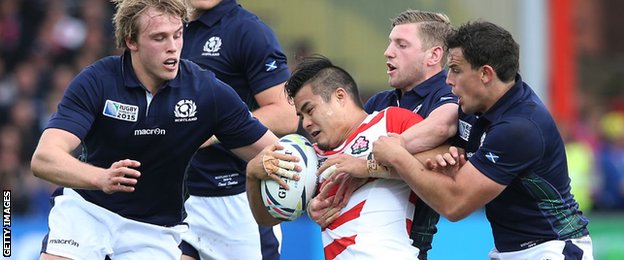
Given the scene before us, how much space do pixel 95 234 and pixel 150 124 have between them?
687 mm

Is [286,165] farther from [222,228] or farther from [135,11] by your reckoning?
[222,228]

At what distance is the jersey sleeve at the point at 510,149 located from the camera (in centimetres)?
589

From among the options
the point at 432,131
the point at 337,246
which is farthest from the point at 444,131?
the point at 337,246

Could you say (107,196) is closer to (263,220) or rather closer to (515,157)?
(263,220)

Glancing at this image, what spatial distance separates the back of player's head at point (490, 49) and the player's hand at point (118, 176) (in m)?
1.78

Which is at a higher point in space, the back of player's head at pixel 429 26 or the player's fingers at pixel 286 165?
the back of player's head at pixel 429 26

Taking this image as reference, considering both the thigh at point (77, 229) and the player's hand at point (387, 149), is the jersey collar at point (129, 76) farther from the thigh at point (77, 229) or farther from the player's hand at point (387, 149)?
the player's hand at point (387, 149)

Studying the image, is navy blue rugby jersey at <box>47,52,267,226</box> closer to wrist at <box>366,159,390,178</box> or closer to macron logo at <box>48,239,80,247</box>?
macron logo at <box>48,239,80,247</box>

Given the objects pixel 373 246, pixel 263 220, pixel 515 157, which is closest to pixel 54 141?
pixel 263 220

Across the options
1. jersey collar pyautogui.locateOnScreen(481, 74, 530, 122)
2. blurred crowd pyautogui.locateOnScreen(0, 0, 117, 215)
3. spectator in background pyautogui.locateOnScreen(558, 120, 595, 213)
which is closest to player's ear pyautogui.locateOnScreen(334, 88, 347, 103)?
jersey collar pyautogui.locateOnScreen(481, 74, 530, 122)

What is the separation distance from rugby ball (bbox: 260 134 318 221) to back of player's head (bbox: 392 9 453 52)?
92 centimetres

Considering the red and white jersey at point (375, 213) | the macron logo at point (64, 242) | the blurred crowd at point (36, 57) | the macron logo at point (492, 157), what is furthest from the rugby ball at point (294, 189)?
the blurred crowd at point (36, 57)

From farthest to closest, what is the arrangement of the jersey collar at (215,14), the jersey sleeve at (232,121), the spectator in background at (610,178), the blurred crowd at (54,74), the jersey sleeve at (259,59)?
the spectator in background at (610,178) → the blurred crowd at (54,74) → the jersey collar at (215,14) → the jersey sleeve at (259,59) → the jersey sleeve at (232,121)

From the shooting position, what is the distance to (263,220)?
659 centimetres
